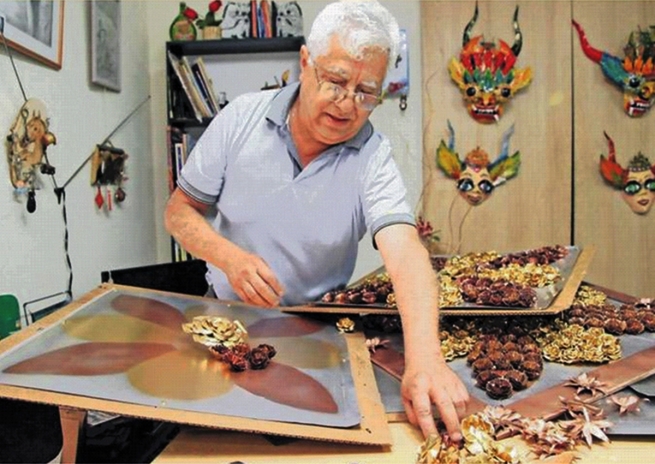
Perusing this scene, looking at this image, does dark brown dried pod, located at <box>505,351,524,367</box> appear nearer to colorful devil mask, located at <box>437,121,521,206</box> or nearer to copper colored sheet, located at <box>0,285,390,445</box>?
copper colored sheet, located at <box>0,285,390,445</box>

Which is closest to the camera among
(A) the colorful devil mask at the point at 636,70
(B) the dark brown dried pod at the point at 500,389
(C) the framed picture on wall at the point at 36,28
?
(B) the dark brown dried pod at the point at 500,389

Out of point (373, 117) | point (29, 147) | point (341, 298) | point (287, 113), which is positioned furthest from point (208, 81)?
point (341, 298)

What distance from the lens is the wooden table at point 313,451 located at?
638 mm

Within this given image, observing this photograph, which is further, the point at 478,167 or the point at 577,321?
the point at 478,167

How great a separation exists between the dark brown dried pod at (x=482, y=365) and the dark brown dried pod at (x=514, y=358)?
3 centimetres

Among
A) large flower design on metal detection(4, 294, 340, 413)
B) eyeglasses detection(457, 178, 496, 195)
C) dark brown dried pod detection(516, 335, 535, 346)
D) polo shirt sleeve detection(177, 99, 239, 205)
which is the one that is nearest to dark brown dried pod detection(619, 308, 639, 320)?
dark brown dried pod detection(516, 335, 535, 346)

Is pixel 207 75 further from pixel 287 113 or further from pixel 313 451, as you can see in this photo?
pixel 313 451

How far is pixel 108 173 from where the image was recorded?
7.70ft

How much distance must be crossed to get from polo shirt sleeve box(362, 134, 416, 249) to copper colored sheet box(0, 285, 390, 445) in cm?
24

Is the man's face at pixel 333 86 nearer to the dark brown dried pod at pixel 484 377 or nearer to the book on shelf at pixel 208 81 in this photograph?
the dark brown dried pod at pixel 484 377

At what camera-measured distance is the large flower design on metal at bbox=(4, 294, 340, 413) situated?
0.68 metres

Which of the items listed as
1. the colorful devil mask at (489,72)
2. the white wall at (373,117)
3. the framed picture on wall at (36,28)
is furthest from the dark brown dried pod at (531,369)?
the colorful devil mask at (489,72)

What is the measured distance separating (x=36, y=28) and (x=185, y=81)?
926 mm

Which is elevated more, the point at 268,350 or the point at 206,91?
the point at 206,91
